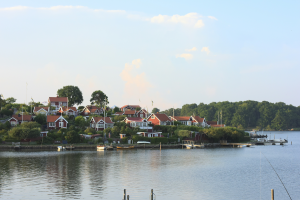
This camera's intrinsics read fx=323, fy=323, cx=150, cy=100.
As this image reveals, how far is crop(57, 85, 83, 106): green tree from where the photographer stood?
141750mm

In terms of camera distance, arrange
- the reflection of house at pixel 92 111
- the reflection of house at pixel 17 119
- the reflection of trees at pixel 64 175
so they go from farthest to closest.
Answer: the reflection of house at pixel 92 111, the reflection of house at pixel 17 119, the reflection of trees at pixel 64 175

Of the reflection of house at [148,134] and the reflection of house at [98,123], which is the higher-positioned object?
the reflection of house at [98,123]

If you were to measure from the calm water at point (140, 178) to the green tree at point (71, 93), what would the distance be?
228 ft

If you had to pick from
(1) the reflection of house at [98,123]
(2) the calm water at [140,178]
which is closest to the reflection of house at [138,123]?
(1) the reflection of house at [98,123]

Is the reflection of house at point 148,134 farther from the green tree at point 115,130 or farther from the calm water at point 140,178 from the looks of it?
the calm water at point 140,178

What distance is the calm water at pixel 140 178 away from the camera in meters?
40.0

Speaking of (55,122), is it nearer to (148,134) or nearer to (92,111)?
(148,134)

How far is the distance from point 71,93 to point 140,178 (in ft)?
323

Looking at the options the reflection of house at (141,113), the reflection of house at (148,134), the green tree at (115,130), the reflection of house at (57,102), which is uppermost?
the reflection of house at (57,102)

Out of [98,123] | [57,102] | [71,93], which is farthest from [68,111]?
[98,123]

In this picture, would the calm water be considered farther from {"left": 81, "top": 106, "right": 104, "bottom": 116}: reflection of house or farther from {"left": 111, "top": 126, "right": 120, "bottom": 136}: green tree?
{"left": 81, "top": 106, "right": 104, "bottom": 116}: reflection of house

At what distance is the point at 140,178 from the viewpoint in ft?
166

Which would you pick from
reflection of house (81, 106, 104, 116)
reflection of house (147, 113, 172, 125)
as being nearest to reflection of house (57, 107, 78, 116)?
reflection of house (81, 106, 104, 116)

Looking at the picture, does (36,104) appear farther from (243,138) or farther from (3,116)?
(243,138)
